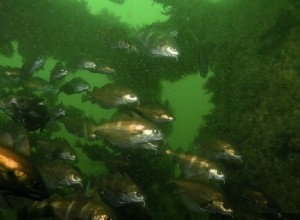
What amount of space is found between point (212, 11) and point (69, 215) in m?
7.65

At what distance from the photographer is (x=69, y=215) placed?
449cm

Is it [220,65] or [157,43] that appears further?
[220,65]

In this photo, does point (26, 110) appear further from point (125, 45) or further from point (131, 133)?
point (125, 45)

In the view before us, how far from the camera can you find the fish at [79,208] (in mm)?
4426

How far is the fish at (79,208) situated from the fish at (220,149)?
8.73 ft

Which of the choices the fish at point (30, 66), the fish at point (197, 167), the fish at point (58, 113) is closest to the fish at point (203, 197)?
the fish at point (197, 167)

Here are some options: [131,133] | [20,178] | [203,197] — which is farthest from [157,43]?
[20,178]

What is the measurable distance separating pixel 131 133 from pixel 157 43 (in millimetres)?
2007

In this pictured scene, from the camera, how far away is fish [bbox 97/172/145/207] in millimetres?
5129

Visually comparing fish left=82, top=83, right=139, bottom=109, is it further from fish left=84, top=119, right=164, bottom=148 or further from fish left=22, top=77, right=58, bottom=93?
fish left=22, top=77, right=58, bottom=93

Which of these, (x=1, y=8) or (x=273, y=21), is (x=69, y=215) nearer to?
(x=273, y=21)

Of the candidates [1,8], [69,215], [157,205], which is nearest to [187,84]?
[157,205]

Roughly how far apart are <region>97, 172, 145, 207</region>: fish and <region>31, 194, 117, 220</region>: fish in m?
0.51

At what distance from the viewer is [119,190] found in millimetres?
5188
